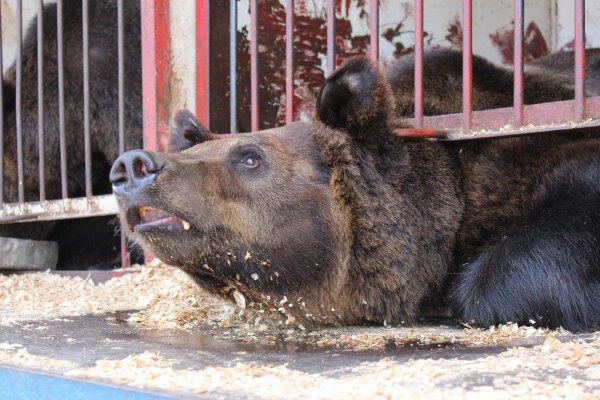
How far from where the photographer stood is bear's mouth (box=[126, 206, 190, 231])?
295cm

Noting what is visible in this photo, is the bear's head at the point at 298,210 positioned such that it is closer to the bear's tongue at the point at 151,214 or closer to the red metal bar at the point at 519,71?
the bear's tongue at the point at 151,214

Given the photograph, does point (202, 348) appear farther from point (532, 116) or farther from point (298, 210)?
point (532, 116)

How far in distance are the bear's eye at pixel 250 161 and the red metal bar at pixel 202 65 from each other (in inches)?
72.0

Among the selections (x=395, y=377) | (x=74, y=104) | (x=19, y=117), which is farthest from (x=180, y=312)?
(x=74, y=104)

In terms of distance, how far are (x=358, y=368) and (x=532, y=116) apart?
1782 mm

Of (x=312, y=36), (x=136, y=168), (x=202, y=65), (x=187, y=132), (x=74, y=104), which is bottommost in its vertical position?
(x=136, y=168)

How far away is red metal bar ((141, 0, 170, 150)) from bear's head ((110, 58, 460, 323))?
161 centimetres

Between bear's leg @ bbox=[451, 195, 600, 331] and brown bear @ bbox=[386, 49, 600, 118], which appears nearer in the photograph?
bear's leg @ bbox=[451, 195, 600, 331]

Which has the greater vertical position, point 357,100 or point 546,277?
point 357,100

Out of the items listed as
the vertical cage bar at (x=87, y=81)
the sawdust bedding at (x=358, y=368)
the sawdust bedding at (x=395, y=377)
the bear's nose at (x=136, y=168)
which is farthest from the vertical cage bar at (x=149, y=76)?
the sawdust bedding at (x=395, y=377)

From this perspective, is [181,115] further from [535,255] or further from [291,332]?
[535,255]

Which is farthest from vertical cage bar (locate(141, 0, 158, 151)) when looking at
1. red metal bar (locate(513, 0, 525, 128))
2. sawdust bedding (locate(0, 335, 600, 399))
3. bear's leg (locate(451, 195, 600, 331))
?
sawdust bedding (locate(0, 335, 600, 399))

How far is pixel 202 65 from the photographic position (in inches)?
200

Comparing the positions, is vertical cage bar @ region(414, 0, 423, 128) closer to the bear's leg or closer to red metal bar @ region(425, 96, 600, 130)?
red metal bar @ region(425, 96, 600, 130)
